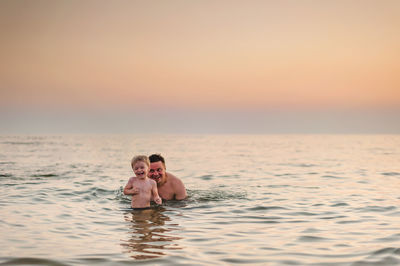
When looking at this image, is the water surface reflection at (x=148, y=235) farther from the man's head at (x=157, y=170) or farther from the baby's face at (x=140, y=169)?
the man's head at (x=157, y=170)

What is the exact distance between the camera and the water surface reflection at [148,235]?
5861mm

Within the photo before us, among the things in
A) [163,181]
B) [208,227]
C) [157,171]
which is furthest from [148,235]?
[163,181]

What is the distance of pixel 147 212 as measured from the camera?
932 cm

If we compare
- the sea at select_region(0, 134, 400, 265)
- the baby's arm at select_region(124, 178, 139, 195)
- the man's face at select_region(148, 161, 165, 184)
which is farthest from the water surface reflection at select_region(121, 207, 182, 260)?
the man's face at select_region(148, 161, 165, 184)

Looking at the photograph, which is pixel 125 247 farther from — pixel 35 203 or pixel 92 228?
pixel 35 203

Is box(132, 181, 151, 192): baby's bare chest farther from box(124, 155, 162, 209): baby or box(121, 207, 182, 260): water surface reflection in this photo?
box(121, 207, 182, 260): water surface reflection

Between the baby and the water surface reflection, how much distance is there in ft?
1.08

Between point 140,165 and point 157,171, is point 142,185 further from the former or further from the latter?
point 157,171

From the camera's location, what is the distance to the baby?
9500mm

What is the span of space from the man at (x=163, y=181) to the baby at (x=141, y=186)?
1.18 m

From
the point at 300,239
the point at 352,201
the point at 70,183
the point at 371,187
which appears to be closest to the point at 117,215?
the point at 300,239

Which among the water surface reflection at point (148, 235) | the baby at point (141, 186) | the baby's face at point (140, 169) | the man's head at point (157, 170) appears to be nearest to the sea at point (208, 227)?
the water surface reflection at point (148, 235)

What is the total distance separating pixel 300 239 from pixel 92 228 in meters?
3.56

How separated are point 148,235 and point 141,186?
9.25ft
